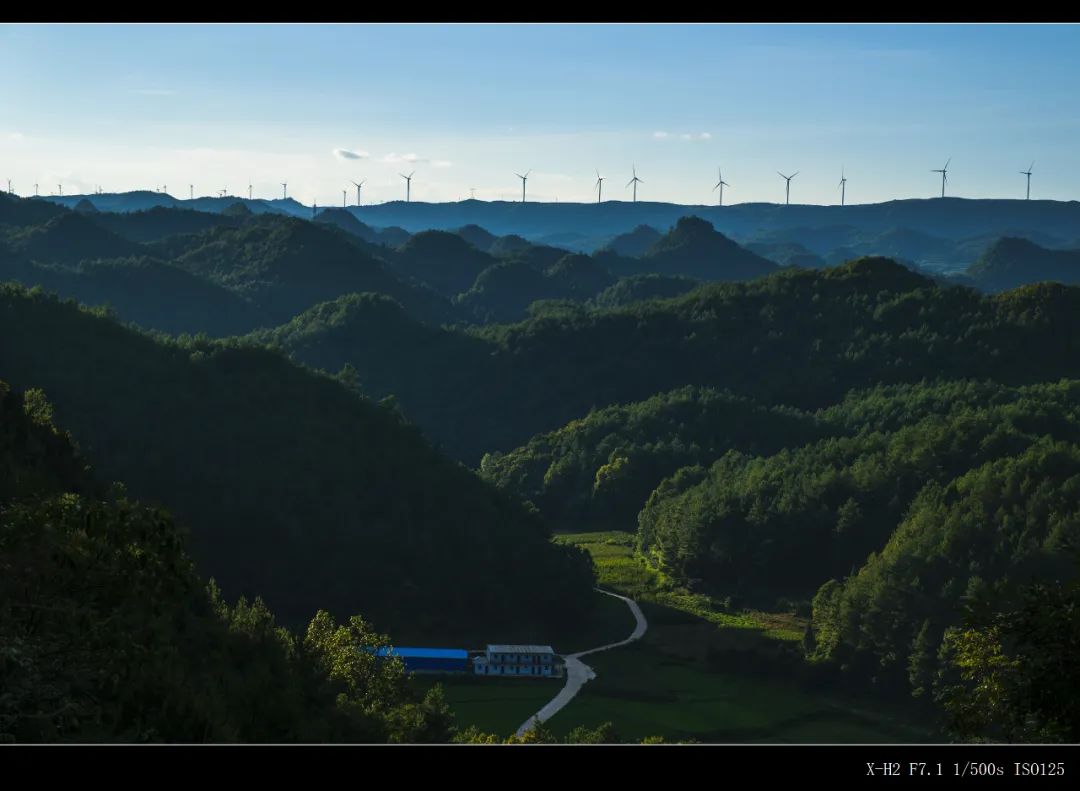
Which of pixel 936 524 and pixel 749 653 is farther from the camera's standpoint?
pixel 936 524

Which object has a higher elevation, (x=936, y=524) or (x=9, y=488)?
(x=9, y=488)

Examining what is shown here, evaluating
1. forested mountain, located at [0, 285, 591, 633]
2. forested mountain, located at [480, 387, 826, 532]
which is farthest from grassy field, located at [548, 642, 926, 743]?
forested mountain, located at [480, 387, 826, 532]

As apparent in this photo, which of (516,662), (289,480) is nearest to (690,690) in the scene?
(516,662)

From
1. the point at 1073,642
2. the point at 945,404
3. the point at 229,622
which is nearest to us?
the point at 1073,642

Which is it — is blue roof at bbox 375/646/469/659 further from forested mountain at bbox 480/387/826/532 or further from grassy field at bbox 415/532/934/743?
forested mountain at bbox 480/387/826/532
